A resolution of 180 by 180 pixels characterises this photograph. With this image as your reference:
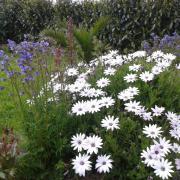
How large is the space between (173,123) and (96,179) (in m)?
0.75

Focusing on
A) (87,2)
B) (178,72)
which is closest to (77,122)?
(178,72)

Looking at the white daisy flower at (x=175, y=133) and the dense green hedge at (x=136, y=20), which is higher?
the dense green hedge at (x=136, y=20)

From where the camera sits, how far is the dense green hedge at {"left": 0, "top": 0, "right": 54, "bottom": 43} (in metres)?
10.9

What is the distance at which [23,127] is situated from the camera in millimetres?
3637

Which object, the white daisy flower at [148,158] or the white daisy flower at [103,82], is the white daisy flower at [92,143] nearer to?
the white daisy flower at [148,158]

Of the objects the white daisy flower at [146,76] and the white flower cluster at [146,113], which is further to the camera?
the white daisy flower at [146,76]

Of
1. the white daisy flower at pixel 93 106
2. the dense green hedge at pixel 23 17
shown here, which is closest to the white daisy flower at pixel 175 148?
the white daisy flower at pixel 93 106

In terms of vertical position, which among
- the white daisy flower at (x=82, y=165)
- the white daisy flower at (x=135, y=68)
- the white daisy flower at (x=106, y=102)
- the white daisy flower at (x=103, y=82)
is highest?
the white daisy flower at (x=135, y=68)

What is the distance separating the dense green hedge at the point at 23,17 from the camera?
430 inches

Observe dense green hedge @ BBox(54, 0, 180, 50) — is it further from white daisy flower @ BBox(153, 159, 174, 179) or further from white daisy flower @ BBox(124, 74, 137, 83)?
white daisy flower @ BBox(153, 159, 174, 179)

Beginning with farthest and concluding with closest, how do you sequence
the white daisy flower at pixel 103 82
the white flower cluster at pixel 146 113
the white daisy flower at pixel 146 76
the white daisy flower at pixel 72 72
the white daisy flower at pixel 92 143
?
the white daisy flower at pixel 72 72 → the white daisy flower at pixel 103 82 → the white daisy flower at pixel 146 76 → the white daisy flower at pixel 92 143 → the white flower cluster at pixel 146 113

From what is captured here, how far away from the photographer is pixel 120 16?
8469mm

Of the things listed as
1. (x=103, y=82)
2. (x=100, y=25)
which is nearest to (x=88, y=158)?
(x=103, y=82)

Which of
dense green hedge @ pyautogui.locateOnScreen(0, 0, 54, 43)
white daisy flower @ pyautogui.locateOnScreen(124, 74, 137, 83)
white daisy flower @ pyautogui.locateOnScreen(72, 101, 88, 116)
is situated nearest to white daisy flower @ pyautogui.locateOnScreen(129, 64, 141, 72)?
white daisy flower @ pyautogui.locateOnScreen(124, 74, 137, 83)
